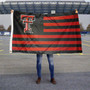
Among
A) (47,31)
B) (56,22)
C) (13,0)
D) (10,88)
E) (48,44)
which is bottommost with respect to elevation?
(10,88)

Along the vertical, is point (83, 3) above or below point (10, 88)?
above

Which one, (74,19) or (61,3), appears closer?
(74,19)

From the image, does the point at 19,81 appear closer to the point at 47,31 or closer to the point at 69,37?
the point at 47,31

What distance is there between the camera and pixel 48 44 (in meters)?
3.65

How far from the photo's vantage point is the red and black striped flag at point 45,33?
3.61 metres

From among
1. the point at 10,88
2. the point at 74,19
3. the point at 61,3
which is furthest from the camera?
the point at 61,3

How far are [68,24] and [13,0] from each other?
6139 cm

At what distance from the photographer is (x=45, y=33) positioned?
367 centimetres

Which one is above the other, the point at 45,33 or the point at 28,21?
the point at 28,21

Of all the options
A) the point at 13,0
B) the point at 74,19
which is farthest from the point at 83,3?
the point at 74,19

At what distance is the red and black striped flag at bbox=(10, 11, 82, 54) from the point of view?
11.8ft

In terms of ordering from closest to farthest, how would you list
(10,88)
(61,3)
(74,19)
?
1. (10,88)
2. (74,19)
3. (61,3)

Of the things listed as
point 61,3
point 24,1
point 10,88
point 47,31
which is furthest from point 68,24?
point 24,1

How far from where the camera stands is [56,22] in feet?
12.0
